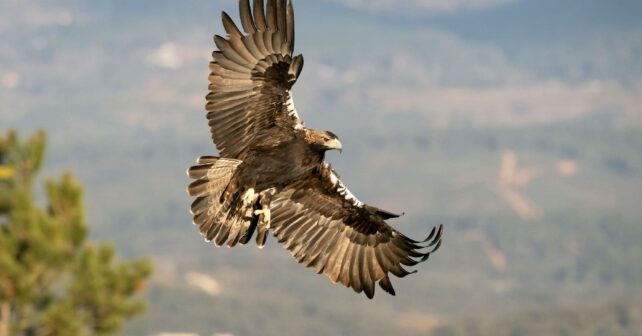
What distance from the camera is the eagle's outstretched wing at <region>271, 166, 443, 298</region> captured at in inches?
717

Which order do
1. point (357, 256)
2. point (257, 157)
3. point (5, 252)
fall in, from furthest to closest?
point (5, 252)
point (357, 256)
point (257, 157)

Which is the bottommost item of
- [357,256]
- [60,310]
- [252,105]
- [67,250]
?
[357,256]

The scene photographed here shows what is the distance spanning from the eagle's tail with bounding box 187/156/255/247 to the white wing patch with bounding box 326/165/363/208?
79.6 inches

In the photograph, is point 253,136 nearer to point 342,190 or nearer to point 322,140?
point 322,140

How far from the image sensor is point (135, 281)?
158ft

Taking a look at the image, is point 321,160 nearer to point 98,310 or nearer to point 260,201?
point 260,201

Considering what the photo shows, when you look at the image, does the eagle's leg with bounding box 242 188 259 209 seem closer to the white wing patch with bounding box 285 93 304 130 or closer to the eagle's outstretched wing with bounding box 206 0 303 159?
the eagle's outstretched wing with bounding box 206 0 303 159

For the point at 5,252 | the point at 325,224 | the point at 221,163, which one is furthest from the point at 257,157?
the point at 5,252

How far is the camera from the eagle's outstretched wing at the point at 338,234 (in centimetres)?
1822

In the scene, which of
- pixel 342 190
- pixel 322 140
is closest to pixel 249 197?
pixel 322 140

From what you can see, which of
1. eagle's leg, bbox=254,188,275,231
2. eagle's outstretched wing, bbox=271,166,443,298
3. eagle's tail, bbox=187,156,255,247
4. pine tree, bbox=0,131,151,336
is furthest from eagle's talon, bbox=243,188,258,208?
pine tree, bbox=0,131,151,336

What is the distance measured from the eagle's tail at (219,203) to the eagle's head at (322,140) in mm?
1211

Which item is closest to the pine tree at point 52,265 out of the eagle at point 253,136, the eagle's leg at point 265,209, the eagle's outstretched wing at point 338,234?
the eagle's outstretched wing at point 338,234

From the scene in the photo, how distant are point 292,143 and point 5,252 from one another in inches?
1217
